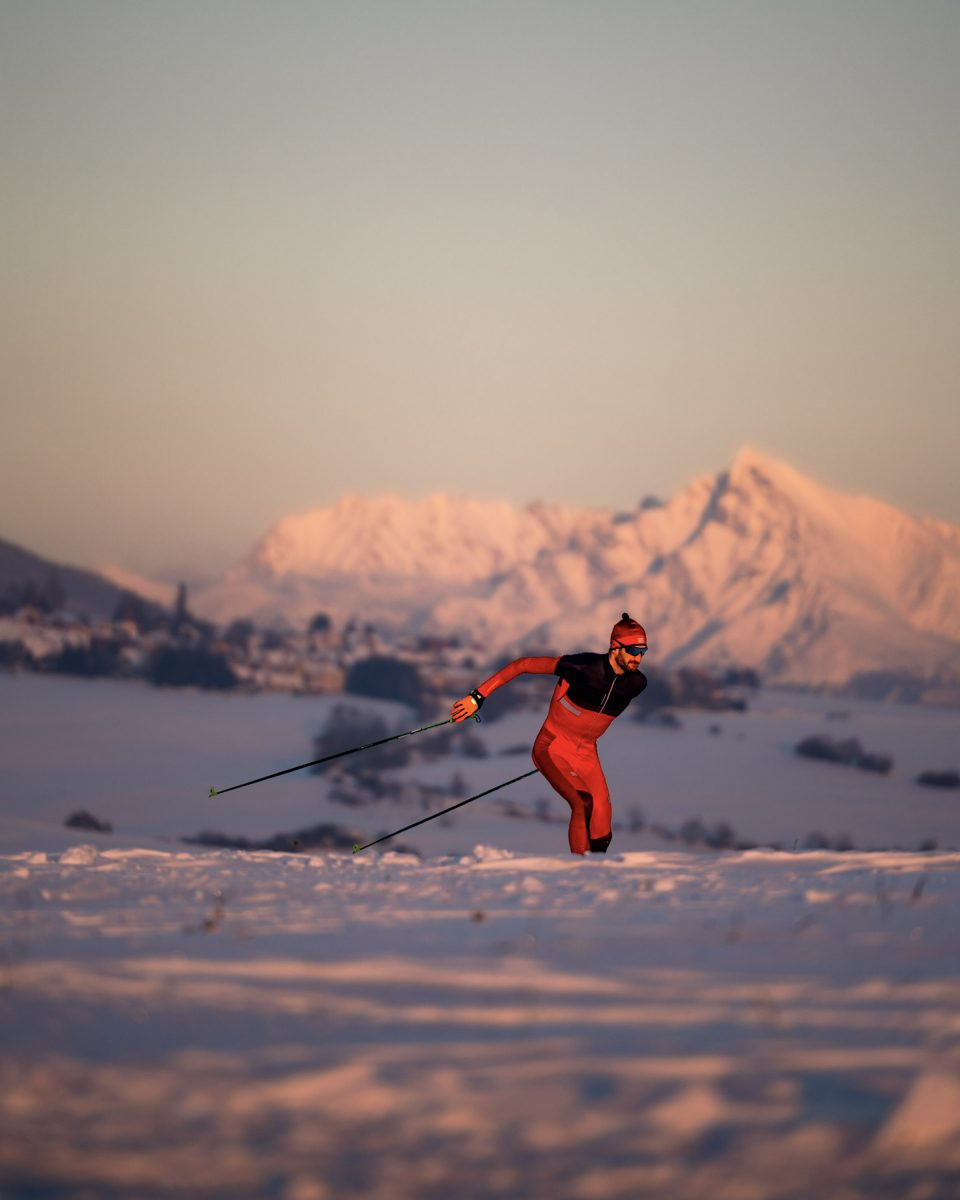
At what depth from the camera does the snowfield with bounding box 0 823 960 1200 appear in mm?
4215

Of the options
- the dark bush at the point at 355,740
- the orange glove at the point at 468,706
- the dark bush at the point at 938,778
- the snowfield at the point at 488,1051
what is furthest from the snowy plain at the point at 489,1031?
the dark bush at the point at 938,778

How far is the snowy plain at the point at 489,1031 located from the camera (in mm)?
4234

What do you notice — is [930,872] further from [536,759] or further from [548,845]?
[548,845]

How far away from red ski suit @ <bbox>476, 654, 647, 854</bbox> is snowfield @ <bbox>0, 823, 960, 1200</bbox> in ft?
11.8

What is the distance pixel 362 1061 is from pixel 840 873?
223 inches

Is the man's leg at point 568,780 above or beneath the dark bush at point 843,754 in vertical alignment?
above

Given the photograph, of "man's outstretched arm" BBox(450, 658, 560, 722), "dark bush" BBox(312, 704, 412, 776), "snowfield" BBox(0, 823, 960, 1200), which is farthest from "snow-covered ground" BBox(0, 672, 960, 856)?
"snowfield" BBox(0, 823, 960, 1200)

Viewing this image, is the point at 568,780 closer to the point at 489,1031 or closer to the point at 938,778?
the point at 489,1031

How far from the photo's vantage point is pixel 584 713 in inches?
463

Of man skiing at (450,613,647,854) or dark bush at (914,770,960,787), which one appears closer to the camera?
man skiing at (450,613,647,854)

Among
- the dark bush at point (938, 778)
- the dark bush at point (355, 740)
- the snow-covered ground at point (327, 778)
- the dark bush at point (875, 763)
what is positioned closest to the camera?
the snow-covered ground at point (327, 778)

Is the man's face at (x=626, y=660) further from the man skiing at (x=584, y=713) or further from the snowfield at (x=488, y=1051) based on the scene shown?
the snowfield at (x=488, y=1051)

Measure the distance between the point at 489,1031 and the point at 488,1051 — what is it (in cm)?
24

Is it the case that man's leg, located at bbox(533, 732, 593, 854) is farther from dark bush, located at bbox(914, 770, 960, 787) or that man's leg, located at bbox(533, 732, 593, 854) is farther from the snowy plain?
dark bush, located at bbox(914, 770, 960, 787)
